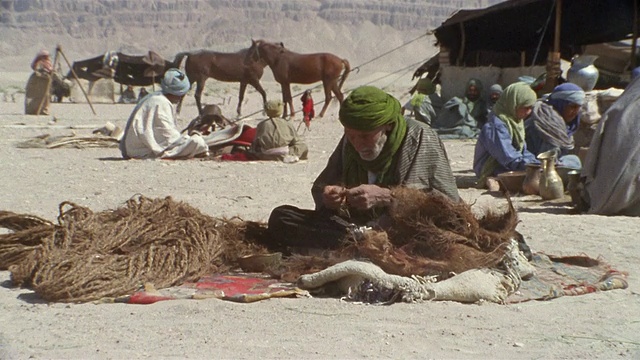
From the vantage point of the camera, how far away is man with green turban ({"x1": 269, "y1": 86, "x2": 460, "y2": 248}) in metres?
4.54

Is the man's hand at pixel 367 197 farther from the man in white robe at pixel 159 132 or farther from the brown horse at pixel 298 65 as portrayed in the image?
the brown horse at pixel 298 65

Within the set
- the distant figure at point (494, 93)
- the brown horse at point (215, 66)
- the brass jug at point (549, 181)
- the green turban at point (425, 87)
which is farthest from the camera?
the brown horse at point (215, 66)

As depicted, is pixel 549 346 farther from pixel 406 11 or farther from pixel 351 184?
pixel 406 11

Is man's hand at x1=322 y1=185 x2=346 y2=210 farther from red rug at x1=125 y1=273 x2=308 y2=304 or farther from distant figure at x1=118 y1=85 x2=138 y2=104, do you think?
distant figure at x1=118 y1=85 x2=138 y2=104

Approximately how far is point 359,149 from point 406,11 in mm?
81801

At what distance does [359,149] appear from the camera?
184 inches

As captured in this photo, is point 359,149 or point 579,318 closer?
point 579,318

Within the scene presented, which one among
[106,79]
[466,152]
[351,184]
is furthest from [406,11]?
[351,184]

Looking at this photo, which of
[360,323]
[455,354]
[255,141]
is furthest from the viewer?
[255,141]

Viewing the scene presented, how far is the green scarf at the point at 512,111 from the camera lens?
8117 millimetres

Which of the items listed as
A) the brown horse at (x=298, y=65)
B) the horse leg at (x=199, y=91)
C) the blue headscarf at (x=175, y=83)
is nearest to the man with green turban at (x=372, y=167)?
the blue headscarf at (x=175, y=83)

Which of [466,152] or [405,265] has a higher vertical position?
[405,265]

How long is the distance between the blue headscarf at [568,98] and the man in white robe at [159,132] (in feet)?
12.9

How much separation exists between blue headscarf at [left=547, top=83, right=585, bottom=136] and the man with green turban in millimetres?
3900
